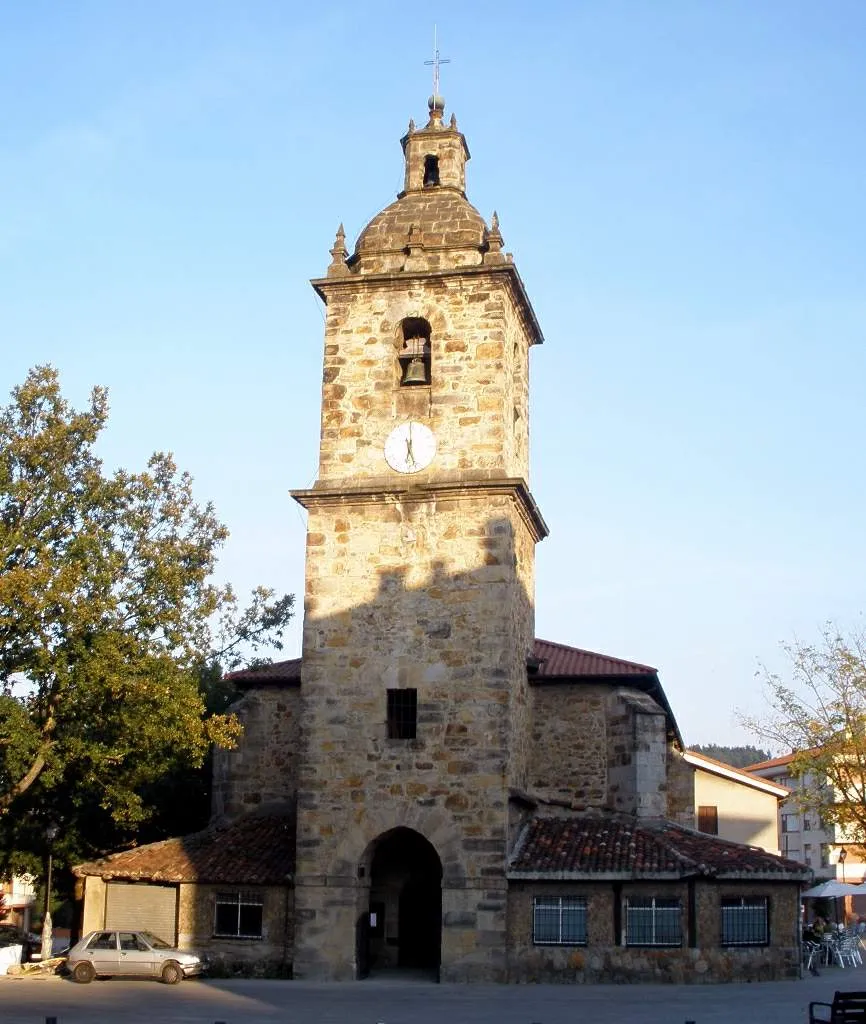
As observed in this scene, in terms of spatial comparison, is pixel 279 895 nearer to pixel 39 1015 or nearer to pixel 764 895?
pixel 39 1015

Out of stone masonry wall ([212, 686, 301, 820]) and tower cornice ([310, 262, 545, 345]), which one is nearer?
tower cornice ([310, 262, 545, 345])

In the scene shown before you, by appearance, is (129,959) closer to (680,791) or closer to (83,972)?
(83,972)

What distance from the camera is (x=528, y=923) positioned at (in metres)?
23.1

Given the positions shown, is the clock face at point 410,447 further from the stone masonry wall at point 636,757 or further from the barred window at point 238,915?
the barred window at point 238,915

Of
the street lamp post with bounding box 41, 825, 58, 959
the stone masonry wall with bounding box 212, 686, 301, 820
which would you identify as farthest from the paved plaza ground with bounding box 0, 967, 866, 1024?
the stone masonry wall with bounding box 212, 686, 301, 820

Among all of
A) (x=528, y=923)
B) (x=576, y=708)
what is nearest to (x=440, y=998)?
(x=528, y=923)

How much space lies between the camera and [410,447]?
25.8 metres

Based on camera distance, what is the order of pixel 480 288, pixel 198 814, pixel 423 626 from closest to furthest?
pixel 423 626
pixel 480 288
pixel 198 814

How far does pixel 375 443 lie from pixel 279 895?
9227mm

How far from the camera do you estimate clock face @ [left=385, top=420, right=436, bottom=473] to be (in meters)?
25.7

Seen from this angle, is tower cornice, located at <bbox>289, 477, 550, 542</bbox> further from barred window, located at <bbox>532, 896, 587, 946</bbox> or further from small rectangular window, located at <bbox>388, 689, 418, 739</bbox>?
barred window, located at <bbox>532, 896, 587, 946</bbox>

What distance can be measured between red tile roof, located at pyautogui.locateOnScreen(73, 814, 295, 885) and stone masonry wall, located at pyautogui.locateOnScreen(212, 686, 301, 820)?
4.01 ft

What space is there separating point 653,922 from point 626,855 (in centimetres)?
128

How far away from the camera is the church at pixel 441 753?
76.0ft
